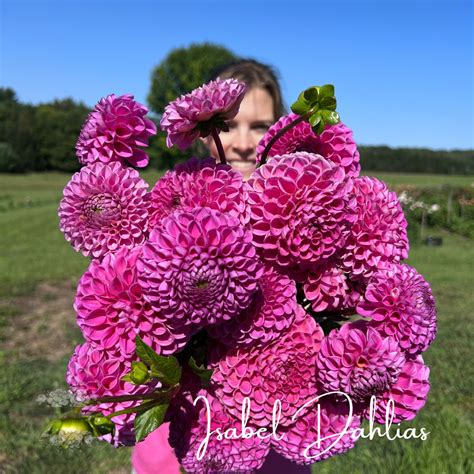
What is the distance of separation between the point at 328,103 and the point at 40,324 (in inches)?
286

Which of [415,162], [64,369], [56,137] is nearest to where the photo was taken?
[64,369]

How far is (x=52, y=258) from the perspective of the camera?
1286 cm

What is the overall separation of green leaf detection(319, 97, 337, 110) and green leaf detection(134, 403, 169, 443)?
1.99 feet

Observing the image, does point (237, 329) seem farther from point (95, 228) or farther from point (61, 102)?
point (61, 102)

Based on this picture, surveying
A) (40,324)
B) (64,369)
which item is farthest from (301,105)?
(40,324)

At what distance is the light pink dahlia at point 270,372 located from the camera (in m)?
1.01

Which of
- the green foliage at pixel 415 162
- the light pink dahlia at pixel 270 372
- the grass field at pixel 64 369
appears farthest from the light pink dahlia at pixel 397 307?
the green foliage at pixel 415 162

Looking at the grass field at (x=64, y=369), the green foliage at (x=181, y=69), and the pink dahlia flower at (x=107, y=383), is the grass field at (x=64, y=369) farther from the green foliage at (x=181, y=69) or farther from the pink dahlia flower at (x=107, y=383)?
the green foliage at (x=181, y=69)

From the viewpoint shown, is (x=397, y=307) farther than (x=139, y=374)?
Yes

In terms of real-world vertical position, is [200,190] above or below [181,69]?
below

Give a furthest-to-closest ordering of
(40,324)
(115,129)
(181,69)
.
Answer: (181,69) < (40,324) < (115,129)

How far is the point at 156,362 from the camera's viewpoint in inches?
35.0

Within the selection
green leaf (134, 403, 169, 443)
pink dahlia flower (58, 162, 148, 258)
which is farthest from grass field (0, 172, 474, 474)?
pink dahlia flower (58, 162, 148, 258)

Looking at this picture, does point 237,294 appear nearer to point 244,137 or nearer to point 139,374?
point 139,374
